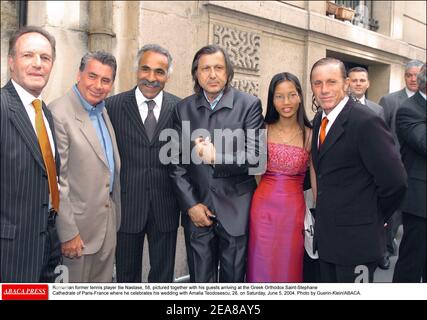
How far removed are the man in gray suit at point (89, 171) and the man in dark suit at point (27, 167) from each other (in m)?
0.23

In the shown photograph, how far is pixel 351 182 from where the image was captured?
9.04 feet

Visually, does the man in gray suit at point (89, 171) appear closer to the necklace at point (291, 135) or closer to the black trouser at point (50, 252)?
the black trouser at point (50, 252)

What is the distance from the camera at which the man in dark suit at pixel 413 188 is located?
3.77 m

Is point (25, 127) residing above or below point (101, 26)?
below

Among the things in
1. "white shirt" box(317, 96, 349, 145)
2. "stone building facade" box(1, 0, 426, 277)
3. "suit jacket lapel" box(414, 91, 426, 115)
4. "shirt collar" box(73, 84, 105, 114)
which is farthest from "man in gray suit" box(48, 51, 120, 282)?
"suit jacket lapel" box(414, 91, 426, 115)

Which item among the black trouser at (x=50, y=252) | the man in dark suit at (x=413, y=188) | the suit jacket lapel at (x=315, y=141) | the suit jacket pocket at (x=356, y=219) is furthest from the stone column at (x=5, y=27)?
the man in dark suit at (x=413, y=188)

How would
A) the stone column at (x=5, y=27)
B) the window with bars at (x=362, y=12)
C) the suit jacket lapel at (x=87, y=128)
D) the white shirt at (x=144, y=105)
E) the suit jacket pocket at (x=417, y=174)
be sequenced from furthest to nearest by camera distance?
1. the window with bars at (x=362, y=12)
2. the stone column at (x=5, y=27)
3. the suit jacket pocket at (x=417, y=174)
4. the white shirt at (x=144, y=105)
5. the suit jacket lapel at (x=87, y=128)

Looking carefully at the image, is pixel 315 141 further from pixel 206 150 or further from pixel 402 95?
pixel 402 95

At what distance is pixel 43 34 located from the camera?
100 inches

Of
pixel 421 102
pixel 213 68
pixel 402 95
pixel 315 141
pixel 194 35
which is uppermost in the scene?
pixel 194 35

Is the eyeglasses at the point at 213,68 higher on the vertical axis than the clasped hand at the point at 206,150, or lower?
higher

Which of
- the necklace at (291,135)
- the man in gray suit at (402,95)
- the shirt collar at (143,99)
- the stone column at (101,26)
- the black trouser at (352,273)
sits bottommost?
the black trouser at (352,273)

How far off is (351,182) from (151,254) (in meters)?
1.57

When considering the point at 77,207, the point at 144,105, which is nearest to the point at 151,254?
the point at 77,207
